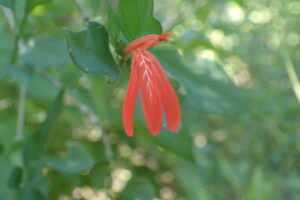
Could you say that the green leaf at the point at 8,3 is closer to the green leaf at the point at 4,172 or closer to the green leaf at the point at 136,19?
the green leaf at the point at 136,19

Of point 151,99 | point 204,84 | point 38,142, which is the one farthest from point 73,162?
point 151,99

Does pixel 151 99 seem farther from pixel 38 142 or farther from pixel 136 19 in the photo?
pixel 38 142

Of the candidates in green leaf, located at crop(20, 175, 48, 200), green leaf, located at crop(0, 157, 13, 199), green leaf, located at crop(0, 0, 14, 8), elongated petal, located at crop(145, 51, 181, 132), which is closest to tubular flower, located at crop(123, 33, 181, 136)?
elongated petal, located at crop(145, 51, 181, 132)

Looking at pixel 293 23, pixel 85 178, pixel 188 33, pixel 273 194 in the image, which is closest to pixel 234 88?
pixel 188 33

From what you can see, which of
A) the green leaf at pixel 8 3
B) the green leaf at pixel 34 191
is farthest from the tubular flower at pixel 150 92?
the green leaf at pixel 34 191

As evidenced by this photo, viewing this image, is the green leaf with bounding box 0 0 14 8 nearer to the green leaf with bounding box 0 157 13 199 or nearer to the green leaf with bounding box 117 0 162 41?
the green leaf with bounding box 117 0 162 41

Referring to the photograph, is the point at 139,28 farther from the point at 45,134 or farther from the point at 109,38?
the point at 45,134
